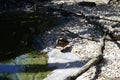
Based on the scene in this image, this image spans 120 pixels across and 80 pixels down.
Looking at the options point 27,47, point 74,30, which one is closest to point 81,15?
point 74,30

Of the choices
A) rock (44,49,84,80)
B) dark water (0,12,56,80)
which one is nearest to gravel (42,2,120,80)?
rock (44,49,84,80)

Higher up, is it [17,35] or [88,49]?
[88,49]

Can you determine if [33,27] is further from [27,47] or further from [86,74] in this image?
[86,74]

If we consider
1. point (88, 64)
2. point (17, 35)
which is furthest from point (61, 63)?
point (17, 35)

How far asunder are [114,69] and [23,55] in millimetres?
3625

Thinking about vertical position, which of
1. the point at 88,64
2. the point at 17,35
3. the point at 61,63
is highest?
the point at 88,64

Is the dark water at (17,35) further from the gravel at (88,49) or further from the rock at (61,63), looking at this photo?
the rock at (61,63)

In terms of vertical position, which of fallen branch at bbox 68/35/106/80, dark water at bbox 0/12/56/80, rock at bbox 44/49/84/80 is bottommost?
dark water at bbox 0/12/56/80

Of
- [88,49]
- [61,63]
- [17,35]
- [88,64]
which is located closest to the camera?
[88,64]

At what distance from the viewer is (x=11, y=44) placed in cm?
1228

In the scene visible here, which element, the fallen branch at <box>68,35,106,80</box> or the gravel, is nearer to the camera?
the fallen branch at <box>68,35,106,80</box>

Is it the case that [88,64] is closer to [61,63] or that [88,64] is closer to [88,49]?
[61,63]

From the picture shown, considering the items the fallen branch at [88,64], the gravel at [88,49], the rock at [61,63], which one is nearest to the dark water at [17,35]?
the gravel at [88,49]

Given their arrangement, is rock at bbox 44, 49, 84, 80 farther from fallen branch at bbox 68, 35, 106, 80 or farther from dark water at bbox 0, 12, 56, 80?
dark water at bbox 0, 12, 56, 80
